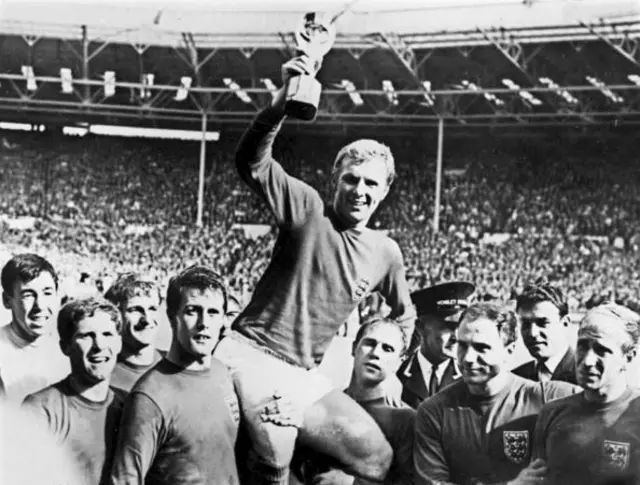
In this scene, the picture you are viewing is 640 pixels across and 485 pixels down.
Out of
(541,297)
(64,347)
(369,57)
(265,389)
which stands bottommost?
(265,389)

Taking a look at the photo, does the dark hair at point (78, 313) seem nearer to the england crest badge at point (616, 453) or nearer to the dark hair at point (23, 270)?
the dark hair at point (23, 270)

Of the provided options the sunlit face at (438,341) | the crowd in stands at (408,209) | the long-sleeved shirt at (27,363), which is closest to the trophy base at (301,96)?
the crowd in stands at (408,209)

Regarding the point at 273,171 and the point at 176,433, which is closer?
the point at 273,171

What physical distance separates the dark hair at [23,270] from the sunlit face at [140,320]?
0.48m

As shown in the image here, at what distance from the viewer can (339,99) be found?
→ 4.92 meters

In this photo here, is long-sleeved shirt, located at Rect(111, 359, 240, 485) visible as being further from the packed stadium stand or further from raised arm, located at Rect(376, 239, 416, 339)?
raised arm, located at Rect(376, 239, 416, 339)

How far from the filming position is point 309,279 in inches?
169

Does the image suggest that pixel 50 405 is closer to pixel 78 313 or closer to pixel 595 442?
pixel 78 313

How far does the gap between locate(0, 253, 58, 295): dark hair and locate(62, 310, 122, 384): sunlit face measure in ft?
1.63

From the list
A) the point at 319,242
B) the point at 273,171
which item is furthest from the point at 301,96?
the point at 319,242

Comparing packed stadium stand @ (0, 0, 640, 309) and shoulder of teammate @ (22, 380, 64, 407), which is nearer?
shoulder of teammate @ (22, 380, 64, 407)

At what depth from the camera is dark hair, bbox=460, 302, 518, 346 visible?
4352mm

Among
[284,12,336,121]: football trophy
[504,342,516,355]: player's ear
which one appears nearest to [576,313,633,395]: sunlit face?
[504,342,516,355]: player's ear

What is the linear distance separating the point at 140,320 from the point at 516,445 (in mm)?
1933
